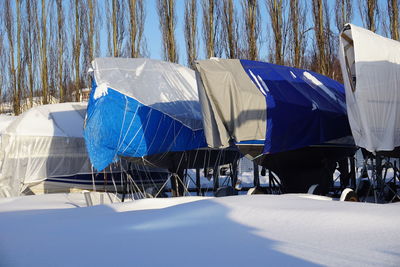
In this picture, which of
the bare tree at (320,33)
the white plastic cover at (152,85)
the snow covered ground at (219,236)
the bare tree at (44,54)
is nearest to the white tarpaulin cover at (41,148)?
the white plastic cover at (152,85)

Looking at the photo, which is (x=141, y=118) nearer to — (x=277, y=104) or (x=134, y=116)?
(x=134, y=116)

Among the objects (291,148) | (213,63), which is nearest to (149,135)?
(213,63)

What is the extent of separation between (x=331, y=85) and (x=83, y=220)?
971 centimetres

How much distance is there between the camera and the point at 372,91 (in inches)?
396

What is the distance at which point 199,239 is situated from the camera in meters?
5.40

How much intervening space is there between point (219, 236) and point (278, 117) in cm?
662

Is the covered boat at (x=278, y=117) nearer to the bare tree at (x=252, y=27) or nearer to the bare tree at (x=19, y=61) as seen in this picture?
the bare tree at (x=252, y=27)

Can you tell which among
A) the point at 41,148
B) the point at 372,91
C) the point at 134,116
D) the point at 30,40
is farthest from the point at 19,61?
the point at 372,91

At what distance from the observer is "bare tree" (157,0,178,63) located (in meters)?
22.8

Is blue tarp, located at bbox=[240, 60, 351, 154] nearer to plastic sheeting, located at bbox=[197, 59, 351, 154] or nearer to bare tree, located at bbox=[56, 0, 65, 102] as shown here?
plastic sheeting, located at bbox=[197, 59, 351, 154]

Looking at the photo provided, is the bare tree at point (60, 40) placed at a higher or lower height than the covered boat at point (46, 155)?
higher

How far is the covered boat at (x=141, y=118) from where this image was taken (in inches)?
493

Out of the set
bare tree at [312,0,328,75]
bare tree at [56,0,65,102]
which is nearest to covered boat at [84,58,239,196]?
bare tree at [312,0,328,75]

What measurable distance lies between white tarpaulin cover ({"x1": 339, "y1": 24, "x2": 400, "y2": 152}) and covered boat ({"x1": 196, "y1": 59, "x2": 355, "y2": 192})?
1.89 meters
